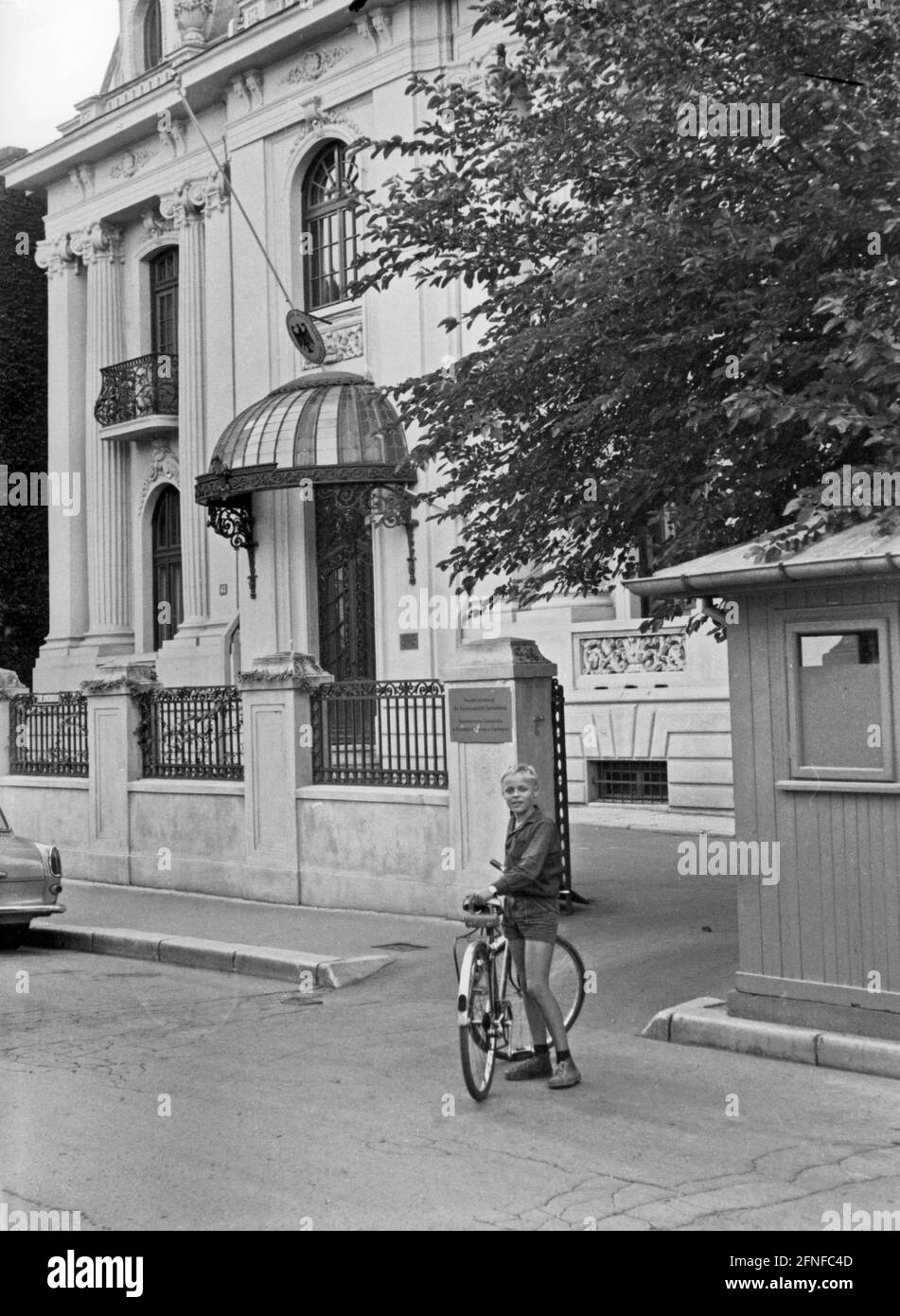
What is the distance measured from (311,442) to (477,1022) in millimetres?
14999

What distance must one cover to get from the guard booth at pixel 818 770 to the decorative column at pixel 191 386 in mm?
18195

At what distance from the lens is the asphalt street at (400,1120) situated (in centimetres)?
578

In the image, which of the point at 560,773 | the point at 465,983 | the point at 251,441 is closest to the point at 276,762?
the point at 560,773

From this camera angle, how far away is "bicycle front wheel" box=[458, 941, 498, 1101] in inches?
289

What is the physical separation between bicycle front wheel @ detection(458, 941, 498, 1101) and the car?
6.56 m

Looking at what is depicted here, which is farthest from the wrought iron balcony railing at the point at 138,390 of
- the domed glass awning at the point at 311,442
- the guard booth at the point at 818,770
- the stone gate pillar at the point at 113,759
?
the guard booth at the point at 818,770

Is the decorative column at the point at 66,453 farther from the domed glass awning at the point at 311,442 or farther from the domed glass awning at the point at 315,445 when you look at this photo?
the domed glass awning at the point at 311,442

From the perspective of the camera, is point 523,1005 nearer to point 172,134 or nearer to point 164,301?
point 172,134

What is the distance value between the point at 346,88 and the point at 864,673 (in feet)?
60.4

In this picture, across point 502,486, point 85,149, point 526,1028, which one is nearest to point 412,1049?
point 526,1028

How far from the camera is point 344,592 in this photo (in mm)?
24094

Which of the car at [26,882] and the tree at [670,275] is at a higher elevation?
the tree at [670,275]

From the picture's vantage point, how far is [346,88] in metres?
23.7
